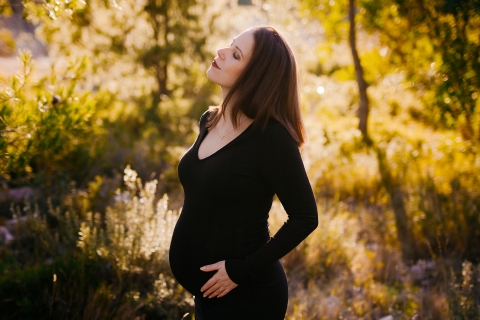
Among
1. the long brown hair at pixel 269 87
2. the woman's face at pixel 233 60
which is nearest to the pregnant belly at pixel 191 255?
the long brown hair at pixel 269 87

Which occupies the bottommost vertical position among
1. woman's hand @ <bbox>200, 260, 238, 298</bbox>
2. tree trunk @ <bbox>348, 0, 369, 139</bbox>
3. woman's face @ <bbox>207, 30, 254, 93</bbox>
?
woman's hand @ <bbox>200, 260, 238, 298</bbox>

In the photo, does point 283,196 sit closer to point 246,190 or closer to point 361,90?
point 246,190

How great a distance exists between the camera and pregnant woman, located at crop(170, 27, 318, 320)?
1792 millimetres

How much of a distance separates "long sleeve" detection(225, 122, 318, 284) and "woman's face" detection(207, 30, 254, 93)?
1.07 ft

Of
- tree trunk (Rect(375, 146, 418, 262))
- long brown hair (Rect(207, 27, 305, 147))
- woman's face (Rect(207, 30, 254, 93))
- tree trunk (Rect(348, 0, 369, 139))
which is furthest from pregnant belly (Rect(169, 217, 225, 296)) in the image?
tree trunk (Rect(348, 0, 369, 139))

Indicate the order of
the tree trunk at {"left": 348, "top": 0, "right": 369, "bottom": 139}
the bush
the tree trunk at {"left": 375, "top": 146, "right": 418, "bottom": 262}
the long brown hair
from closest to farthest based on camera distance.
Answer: the long brown hair < the bush < the tree trunk at {"left": 375, "top": 146, "right": 418, "bottom": 262} < the tree trunk at {"left": 348, "top": 0, "right": 369, "bottom": 139}

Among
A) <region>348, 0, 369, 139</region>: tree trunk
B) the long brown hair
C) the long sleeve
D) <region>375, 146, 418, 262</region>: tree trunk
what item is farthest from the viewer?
<region>348, 0, 369, 139</region>: tree trunk

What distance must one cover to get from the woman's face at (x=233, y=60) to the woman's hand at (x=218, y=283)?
0.78m

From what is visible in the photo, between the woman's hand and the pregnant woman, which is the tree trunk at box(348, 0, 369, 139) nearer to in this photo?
the pregnant woman

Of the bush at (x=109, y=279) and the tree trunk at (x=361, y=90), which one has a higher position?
the tree trunk at (x=361, y=90)

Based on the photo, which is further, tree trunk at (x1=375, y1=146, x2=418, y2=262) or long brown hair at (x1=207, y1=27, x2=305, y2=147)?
tree trunk at (x1=375, y1=146, x2=418, y2=262)

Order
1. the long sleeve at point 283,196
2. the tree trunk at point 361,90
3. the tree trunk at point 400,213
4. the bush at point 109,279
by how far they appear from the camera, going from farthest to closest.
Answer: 1. the tree trunk at point 361,90
2. the tree trunk at point 400,213
3. the bush at point 109,279
4. the long sleeve at point 283,196

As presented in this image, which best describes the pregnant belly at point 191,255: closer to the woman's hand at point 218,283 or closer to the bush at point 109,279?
the woman's hand at point 218,283

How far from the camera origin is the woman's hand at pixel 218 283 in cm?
183
